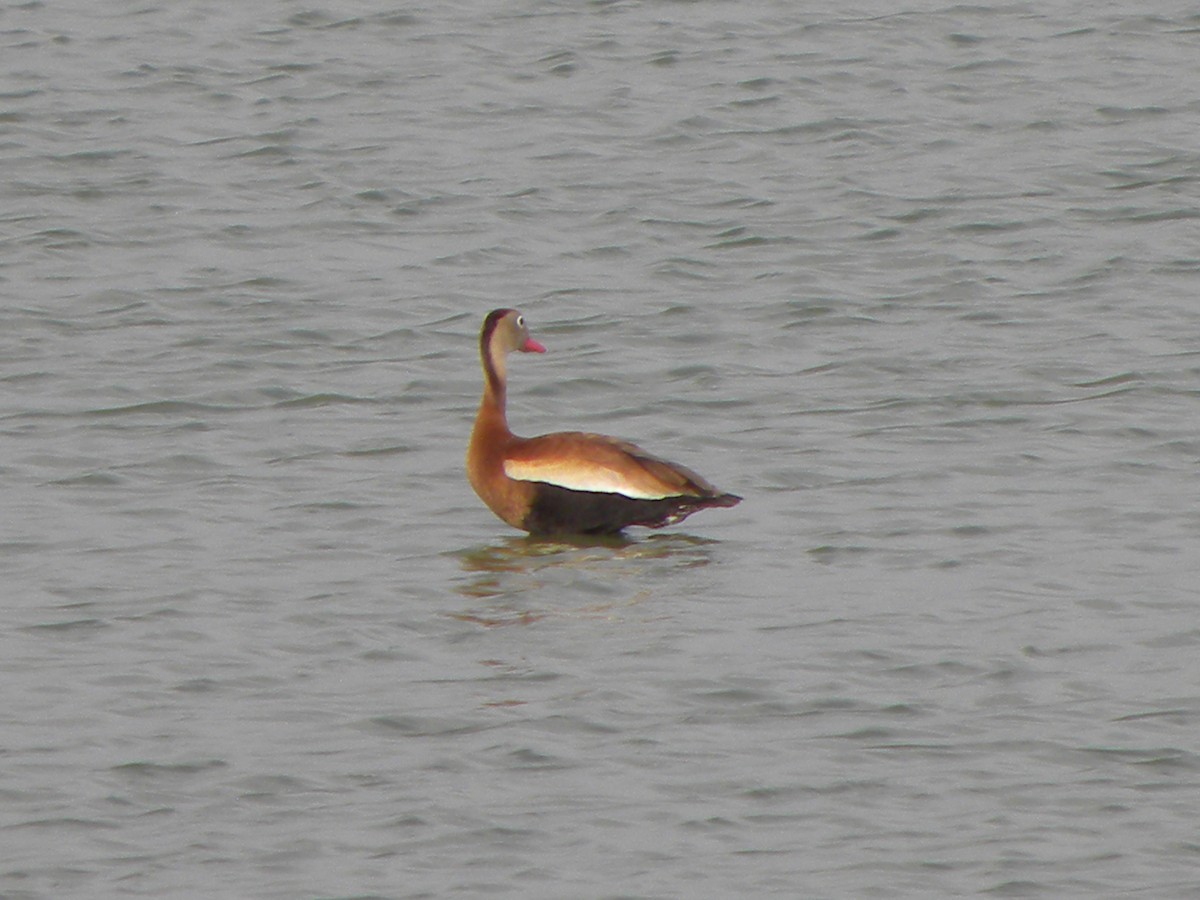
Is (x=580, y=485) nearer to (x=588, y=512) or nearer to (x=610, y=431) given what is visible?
(x=588, y=512)

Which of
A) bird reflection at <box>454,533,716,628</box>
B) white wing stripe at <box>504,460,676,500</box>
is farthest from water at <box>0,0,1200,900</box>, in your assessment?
white wing stripe at <box>504,460,676,500</box>

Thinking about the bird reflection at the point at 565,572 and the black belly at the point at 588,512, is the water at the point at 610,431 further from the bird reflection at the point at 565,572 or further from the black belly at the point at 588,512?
the black belly at the point at 588,512

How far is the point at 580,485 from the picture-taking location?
10859 mm

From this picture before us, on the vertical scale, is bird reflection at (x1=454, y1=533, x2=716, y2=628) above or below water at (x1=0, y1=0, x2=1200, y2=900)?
below

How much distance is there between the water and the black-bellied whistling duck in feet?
0.56

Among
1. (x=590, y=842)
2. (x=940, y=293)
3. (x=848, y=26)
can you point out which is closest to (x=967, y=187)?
(x=940, y=293)

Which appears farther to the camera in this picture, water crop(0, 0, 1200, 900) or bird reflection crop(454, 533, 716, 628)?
bird reflection crop(454, 533, 716, 628)

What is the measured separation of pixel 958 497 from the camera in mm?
11078

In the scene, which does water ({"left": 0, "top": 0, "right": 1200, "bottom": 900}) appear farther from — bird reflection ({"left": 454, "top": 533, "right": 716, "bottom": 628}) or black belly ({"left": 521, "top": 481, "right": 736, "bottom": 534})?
black belly ({"left": 521, "top": 481, "right": 736, "bottom": 534})

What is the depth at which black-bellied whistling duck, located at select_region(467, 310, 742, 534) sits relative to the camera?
421 inches

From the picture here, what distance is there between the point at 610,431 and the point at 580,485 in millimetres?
1577

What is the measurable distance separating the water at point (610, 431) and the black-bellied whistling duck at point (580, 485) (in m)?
0.17

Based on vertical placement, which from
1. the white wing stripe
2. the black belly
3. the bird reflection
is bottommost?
the bird reflection

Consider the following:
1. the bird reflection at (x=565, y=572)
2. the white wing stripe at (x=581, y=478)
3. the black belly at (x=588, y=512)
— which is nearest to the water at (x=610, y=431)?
the bird reflection at (x=565, y=572)
